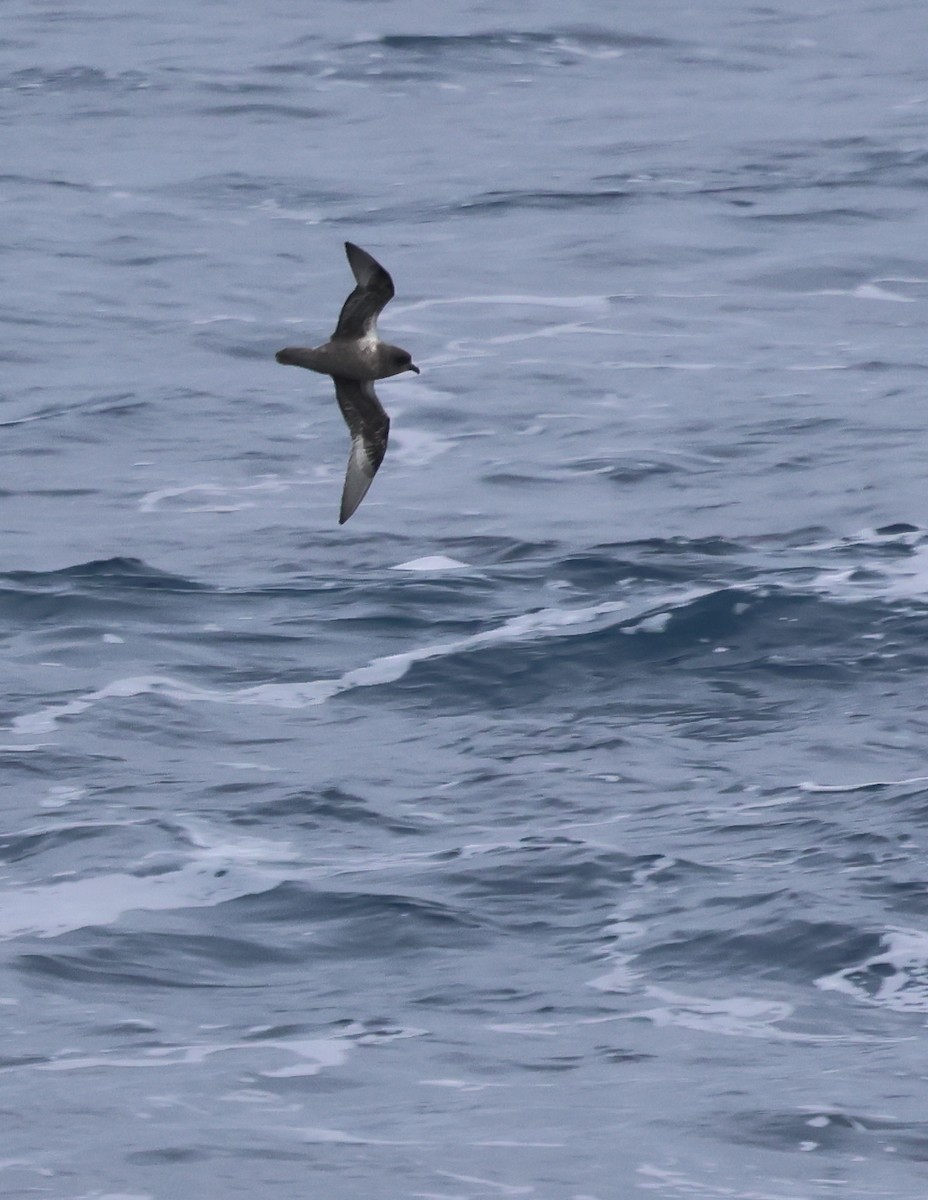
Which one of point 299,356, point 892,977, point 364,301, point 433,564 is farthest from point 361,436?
point 433,564

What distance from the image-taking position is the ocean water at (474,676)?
41.4 feet

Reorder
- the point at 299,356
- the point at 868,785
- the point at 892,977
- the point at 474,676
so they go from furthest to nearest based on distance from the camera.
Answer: the point at 474,676, the point at 868,785, the point at 892,977, the point at 299,356

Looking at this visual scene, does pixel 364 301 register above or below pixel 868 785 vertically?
above

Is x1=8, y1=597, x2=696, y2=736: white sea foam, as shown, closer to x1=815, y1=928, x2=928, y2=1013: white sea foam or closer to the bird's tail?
x1=815, y1=928, x2=928, y2=1013: white sea foam

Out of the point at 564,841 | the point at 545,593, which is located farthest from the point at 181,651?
the point at 564,841

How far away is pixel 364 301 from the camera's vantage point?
11.8 meters

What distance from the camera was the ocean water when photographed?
12.6 meters

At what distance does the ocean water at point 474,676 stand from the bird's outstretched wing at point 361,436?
9.94 feet

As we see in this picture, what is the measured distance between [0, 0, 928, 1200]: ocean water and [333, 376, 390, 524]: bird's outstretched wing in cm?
303

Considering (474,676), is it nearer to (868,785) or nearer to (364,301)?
(868,785)

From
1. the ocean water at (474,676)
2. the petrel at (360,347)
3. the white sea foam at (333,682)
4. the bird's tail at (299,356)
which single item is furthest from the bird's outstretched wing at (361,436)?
the white sea foam at (333,682)

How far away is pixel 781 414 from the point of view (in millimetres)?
24094

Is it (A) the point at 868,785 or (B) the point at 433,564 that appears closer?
(A) the point at 868,785

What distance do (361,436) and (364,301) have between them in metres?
0.94
